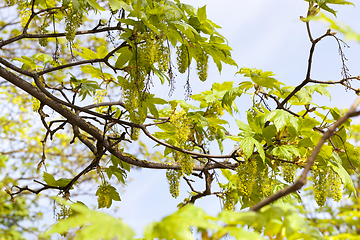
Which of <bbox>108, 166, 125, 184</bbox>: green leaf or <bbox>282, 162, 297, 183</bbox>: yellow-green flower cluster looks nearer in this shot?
<bbox>282, 162, 297, 183</bbox>: yellow-green flower cluster

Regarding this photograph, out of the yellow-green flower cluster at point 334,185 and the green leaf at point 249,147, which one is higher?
the green leaf at point 249,147

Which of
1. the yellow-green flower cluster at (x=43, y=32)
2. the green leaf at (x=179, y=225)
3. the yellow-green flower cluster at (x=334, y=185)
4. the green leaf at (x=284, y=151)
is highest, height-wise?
the yellow-green flower cluster at (x=43, y=32)

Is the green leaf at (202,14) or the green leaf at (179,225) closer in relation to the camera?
the green leaf at (179,225)

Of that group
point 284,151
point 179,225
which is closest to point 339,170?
point 284,151

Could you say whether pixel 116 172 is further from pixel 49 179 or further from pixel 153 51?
pixel 153 51

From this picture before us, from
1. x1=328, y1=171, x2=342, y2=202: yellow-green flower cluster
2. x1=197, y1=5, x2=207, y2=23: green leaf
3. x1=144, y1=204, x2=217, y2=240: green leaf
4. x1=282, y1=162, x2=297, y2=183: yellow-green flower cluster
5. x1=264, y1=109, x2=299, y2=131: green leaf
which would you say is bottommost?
x1=144, y1=204, x2=217, y2=240: green leaf

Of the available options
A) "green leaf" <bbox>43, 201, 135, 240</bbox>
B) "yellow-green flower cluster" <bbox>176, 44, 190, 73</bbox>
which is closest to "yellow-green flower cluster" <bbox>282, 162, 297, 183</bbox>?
"yellow-green flower cluster" <bbox>176, 44, 190, 73</bbox>

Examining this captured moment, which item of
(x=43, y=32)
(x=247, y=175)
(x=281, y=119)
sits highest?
(x=43, y=32)

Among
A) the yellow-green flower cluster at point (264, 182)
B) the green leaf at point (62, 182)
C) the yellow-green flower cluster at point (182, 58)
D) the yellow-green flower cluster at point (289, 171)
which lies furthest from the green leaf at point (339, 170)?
the green leaf at point (62, 182)

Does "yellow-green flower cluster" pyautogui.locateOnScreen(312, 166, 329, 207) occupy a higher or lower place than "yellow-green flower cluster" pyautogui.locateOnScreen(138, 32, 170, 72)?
lower

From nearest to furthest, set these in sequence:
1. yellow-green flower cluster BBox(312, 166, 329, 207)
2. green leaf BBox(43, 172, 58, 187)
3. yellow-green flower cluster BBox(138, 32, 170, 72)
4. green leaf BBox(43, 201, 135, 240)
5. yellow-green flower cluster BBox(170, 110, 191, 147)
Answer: green leaf BBox(43, 201, 135, 240) → yellow-green flower cluster BBox(138, 32, 170, 72) → yellow-green flower cluster BBox(170, 110, 191, 147) → yellow-green flower cluster BBox(312, 166, 329, 207) → green leaf BBox(43, 172, 58, 187)

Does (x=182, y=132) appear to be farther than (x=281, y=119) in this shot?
Yes

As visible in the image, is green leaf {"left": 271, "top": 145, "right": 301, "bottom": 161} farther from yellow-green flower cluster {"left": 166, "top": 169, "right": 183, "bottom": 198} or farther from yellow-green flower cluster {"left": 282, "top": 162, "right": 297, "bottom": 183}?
yellow-green flower cluster {"left": 166, "top": 169, "right": 183, "bottom": 198}

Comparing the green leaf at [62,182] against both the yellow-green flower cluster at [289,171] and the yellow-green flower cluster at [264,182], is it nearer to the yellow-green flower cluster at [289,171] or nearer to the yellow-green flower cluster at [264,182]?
the yellow-green flower cluster at [264,182]
